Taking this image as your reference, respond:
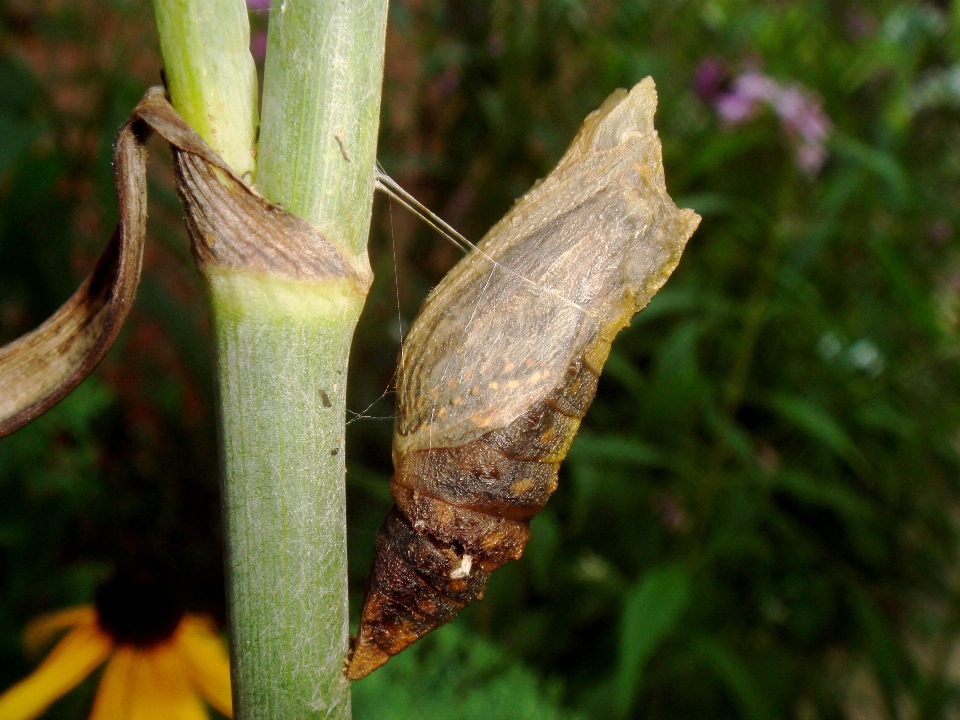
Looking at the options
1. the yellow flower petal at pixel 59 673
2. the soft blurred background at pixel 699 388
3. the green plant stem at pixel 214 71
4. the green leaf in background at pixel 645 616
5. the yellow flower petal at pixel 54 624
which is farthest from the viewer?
the soft blurred background at pixel 699 388

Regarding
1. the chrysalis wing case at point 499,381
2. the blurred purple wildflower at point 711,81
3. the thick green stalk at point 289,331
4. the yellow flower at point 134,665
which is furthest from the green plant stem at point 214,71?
the blurred purple wildflower at point 711,81

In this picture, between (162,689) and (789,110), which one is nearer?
(162,689)

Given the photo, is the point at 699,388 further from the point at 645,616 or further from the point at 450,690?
the point at 450,690

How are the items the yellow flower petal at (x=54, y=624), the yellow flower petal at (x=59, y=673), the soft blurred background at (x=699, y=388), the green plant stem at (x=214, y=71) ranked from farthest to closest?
the soft blurred background at (x=699, y=388) < the yellow flower petal at (x=54, y=624) < the yellow flower petal at (x=59, y=673) < the green plant stem at (x=214, y=71)

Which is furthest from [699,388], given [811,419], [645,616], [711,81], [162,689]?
[162,689]

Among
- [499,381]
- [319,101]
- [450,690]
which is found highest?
[319,101]

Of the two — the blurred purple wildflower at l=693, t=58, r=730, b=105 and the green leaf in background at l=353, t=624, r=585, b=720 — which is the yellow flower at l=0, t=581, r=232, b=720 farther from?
the blurred purple wildflower at l=693, t=58, r=730, b=105

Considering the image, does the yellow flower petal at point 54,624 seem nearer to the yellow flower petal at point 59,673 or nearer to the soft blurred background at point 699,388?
the yellow flower petal at point 59,673
